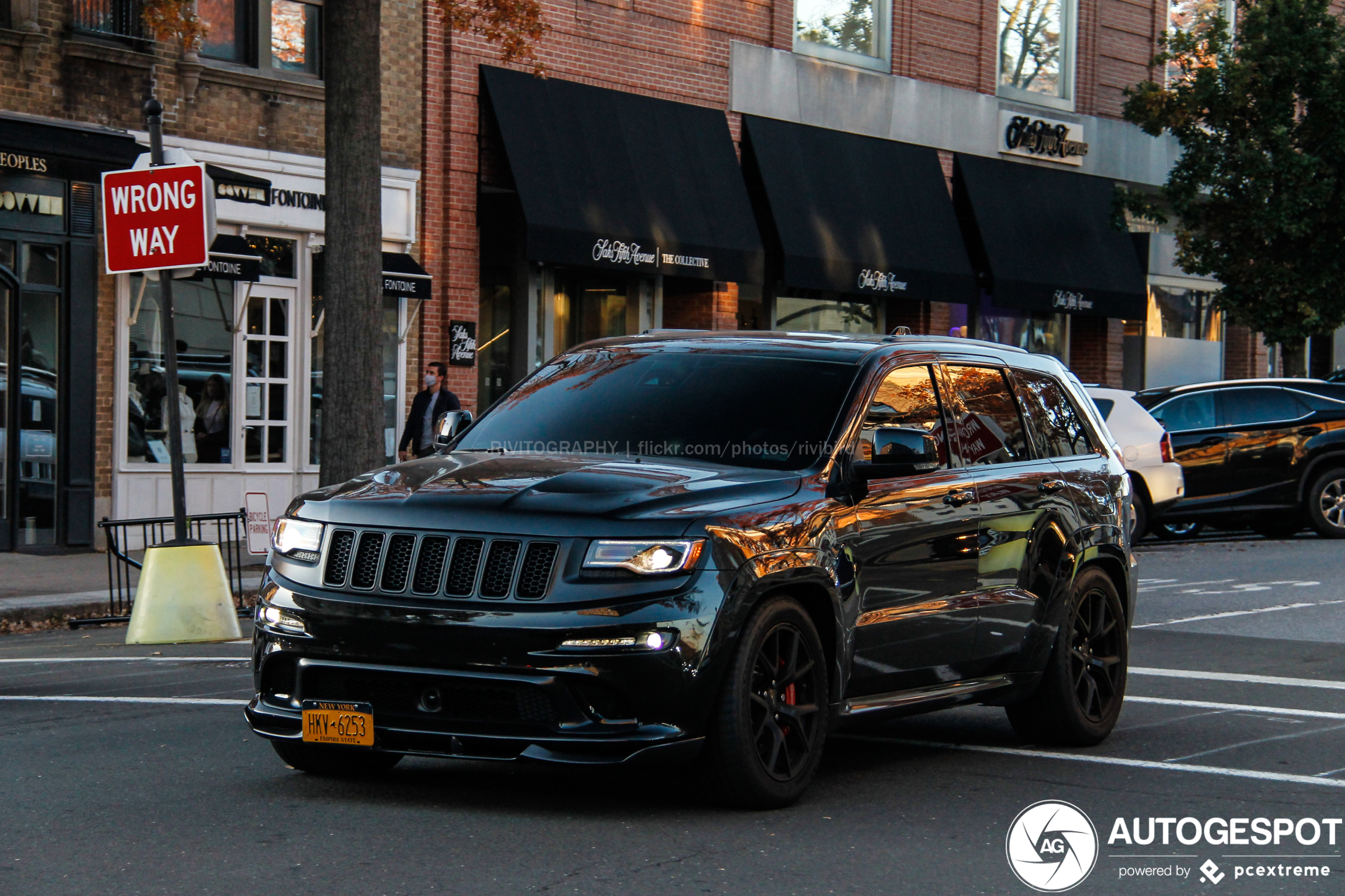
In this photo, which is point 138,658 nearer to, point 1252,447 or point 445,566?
point 445,566

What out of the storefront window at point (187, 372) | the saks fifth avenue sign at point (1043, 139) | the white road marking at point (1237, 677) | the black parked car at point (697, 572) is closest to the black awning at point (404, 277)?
the storefront window at point (187, 372)

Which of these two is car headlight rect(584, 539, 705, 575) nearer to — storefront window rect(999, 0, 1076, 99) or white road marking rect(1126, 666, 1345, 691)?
white road marking rect(1126, 666, 1345, 691)

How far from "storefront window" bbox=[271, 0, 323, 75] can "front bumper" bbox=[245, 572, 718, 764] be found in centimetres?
1523

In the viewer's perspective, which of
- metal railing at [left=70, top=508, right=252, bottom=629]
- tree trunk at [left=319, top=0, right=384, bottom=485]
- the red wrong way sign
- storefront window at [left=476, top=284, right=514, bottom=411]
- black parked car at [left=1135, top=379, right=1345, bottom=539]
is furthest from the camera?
storefront window at [left=476, top=284, right=514, bottom=411]

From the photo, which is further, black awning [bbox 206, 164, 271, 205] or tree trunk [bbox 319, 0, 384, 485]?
black awning [bbox 206, 164, 271, 205]

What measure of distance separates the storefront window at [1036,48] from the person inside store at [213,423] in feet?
51.8

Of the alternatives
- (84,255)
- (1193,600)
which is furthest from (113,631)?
(1193,600)

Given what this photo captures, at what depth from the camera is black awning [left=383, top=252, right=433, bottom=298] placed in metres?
20.6

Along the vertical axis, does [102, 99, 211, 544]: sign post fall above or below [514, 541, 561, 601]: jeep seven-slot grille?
above

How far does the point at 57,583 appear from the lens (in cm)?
1534

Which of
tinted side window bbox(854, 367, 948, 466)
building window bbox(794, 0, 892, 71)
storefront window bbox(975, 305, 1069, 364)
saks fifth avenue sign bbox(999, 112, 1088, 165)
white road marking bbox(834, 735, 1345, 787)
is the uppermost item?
building window bbox(794, 0, 892, 71)

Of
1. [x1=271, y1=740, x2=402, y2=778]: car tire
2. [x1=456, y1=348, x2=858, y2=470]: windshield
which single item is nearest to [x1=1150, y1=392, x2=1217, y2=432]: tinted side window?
[x1=456, y1=348, x2=858, y2=470]: windshield

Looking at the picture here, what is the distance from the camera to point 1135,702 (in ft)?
30.6

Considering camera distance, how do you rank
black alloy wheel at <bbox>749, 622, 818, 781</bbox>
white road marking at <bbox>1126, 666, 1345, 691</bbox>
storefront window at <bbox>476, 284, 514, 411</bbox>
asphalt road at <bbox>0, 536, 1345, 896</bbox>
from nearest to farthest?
1. asphalt road at <bbox>0, 536, 1345, 896</bbox>
2. black alloy wheel at <bbox>749, 622, 818, 781</bbox>
3. white road marking at <bbox>1126, 666, 1345, 691</bbox>
4. storefront window at <bbox>476, 284, 514, 411</bbox>
